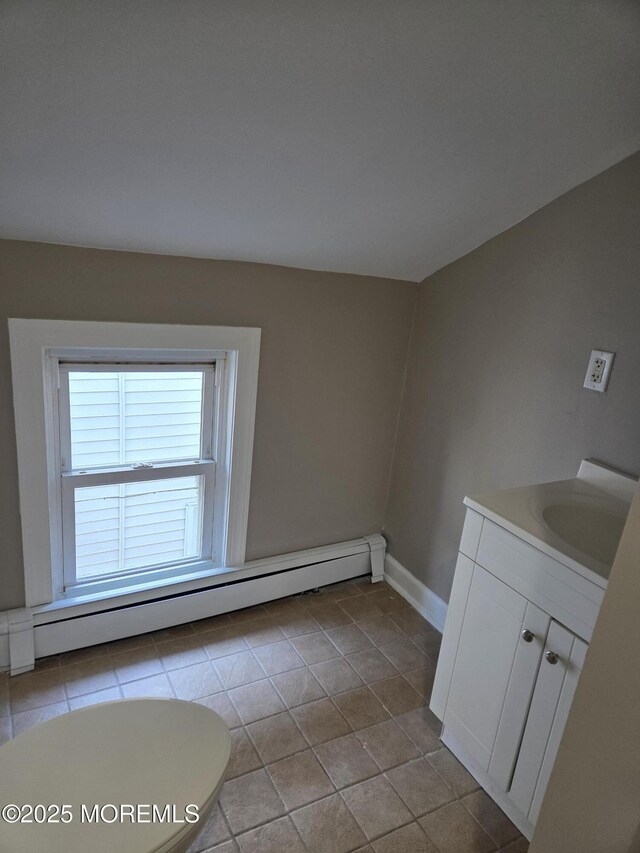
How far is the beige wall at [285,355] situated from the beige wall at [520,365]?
0.16m

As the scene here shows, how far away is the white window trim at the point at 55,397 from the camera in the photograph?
168cm

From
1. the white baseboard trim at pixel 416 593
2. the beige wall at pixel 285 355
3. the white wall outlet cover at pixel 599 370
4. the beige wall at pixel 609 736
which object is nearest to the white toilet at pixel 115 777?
the beige wall at pixel 609 736

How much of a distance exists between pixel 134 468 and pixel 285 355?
67 centimetres

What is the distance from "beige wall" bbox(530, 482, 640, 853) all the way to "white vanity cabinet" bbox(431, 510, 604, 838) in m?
0.42

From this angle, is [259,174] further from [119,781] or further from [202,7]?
[119,781]

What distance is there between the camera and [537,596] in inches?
54.2

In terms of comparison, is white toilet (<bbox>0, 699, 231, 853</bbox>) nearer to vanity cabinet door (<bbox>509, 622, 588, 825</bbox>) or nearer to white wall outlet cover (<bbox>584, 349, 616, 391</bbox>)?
vanity cabinet door (<bbox>509, 622, 588, 825</bbox>)

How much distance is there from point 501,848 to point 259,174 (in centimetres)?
184

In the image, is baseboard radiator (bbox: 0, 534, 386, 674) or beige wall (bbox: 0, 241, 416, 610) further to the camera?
baseboard radiator (bbox: 0, 534, 386, 674)

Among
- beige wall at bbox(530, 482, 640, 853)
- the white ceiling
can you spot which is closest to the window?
the white ceiling

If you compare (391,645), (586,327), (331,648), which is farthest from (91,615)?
(586,327)

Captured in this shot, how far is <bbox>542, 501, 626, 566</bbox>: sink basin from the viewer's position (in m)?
1.54

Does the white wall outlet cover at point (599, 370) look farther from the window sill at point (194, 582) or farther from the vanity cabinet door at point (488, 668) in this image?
the window sill at point (194, 582)

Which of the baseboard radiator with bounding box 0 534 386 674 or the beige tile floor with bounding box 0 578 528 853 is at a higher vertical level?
the baseboard radiator with bounding box 0 534 386 674
